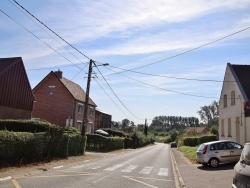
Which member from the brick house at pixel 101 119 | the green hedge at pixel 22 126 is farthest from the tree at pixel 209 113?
the green hedge at pixel 22 126

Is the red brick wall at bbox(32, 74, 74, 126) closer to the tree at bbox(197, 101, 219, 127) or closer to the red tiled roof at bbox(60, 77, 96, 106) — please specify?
the red tiled roof at bbox(60, 77, 96, 106)

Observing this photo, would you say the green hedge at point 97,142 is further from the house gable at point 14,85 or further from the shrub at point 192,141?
the shrub at point 192,141

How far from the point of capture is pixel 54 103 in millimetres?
48406

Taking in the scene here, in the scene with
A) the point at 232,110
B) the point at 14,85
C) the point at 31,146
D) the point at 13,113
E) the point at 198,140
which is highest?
the point at 14,85

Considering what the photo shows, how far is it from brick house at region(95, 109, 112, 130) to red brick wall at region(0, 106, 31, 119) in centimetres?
3423

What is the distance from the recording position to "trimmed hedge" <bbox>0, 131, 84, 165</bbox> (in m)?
15.3

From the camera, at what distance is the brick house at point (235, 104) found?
2510 centimetres

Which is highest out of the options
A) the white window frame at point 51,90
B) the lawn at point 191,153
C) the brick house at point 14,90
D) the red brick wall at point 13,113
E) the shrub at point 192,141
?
the white window frame at point 51,90

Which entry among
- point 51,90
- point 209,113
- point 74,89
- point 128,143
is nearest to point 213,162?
point 51,90

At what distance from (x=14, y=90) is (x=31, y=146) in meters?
13.6

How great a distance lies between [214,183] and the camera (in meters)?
12.9

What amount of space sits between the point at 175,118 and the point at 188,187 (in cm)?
18221

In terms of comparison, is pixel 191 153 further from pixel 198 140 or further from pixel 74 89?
pixel 74 89

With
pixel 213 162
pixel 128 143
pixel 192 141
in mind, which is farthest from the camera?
pixel 128 143
